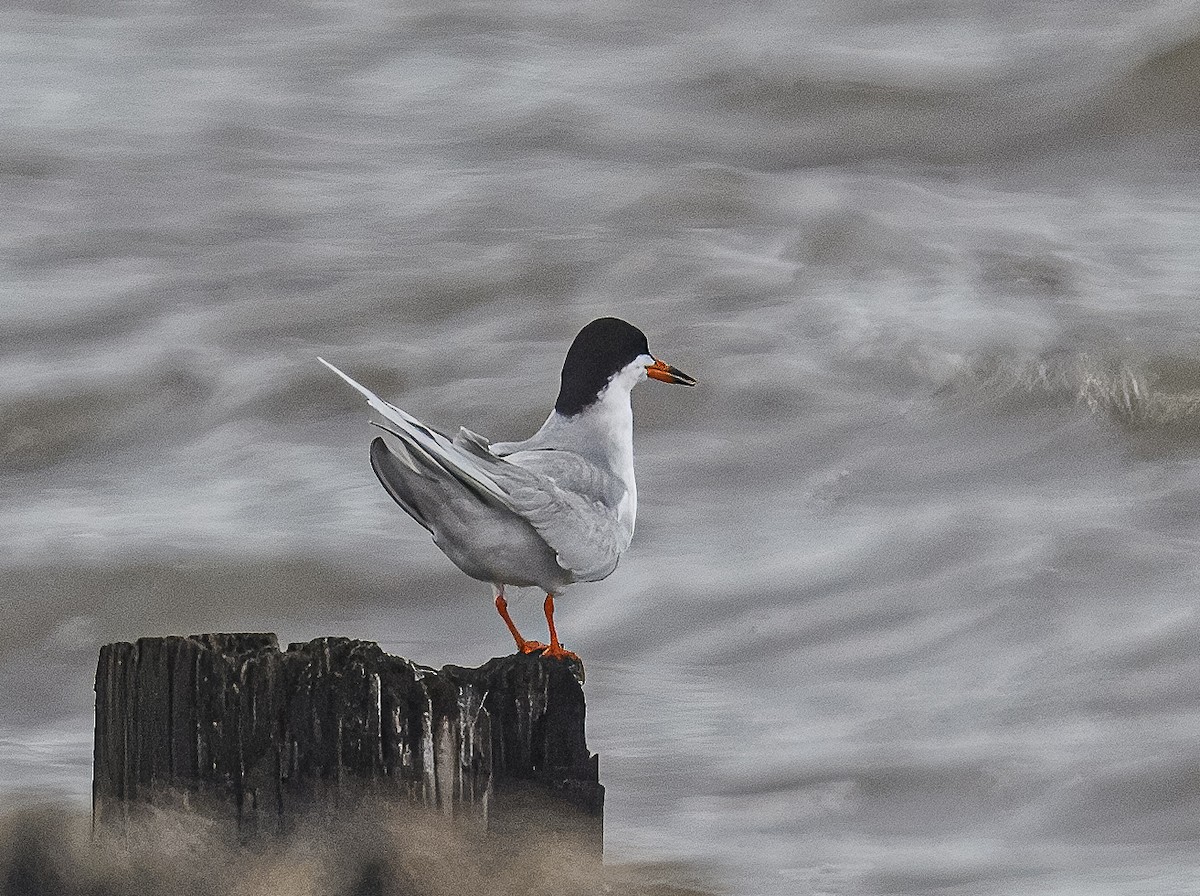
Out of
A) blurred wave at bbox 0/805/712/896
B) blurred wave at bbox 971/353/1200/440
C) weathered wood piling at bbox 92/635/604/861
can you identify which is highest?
blurred wave at bbox 971/353/1200/440

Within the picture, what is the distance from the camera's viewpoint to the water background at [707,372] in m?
6.42

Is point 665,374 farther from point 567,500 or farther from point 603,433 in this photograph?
point 567,500

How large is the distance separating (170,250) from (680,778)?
18.8 ft

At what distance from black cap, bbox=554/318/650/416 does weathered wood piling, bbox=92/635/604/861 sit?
4.14 ft

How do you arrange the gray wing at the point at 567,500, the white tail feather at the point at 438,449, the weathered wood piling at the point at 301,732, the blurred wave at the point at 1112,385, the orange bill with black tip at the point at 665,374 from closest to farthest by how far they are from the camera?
the weathered wood piling at the point at 301,732 < the white tail feather at the point at 438,449 < the gray wing at the point at 567,500 < the orange bill with black tip at the point at 665,374 < the blurred wave at the point at 1112,385

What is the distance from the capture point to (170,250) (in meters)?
11.0

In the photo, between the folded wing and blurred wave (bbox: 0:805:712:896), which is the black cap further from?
blurred wave (bbox: 0:805:712:896)

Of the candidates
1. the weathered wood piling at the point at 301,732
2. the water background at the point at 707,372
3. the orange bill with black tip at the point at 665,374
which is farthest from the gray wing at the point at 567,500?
the water background at the point at 707,372

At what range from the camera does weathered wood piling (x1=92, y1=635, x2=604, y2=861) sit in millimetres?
3215

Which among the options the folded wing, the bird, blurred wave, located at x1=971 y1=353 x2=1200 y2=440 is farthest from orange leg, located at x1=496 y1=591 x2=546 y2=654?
blurred wave, located at x1=971 y1=353 x2=1200 y2=440

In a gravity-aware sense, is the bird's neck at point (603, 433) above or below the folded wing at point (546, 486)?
above

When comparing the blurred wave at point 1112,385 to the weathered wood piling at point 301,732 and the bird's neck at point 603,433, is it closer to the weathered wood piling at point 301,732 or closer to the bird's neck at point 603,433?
the bird's neck at point 603,433

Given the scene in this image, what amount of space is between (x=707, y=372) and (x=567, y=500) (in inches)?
225

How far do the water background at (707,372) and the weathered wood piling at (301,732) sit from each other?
2.35 metres
